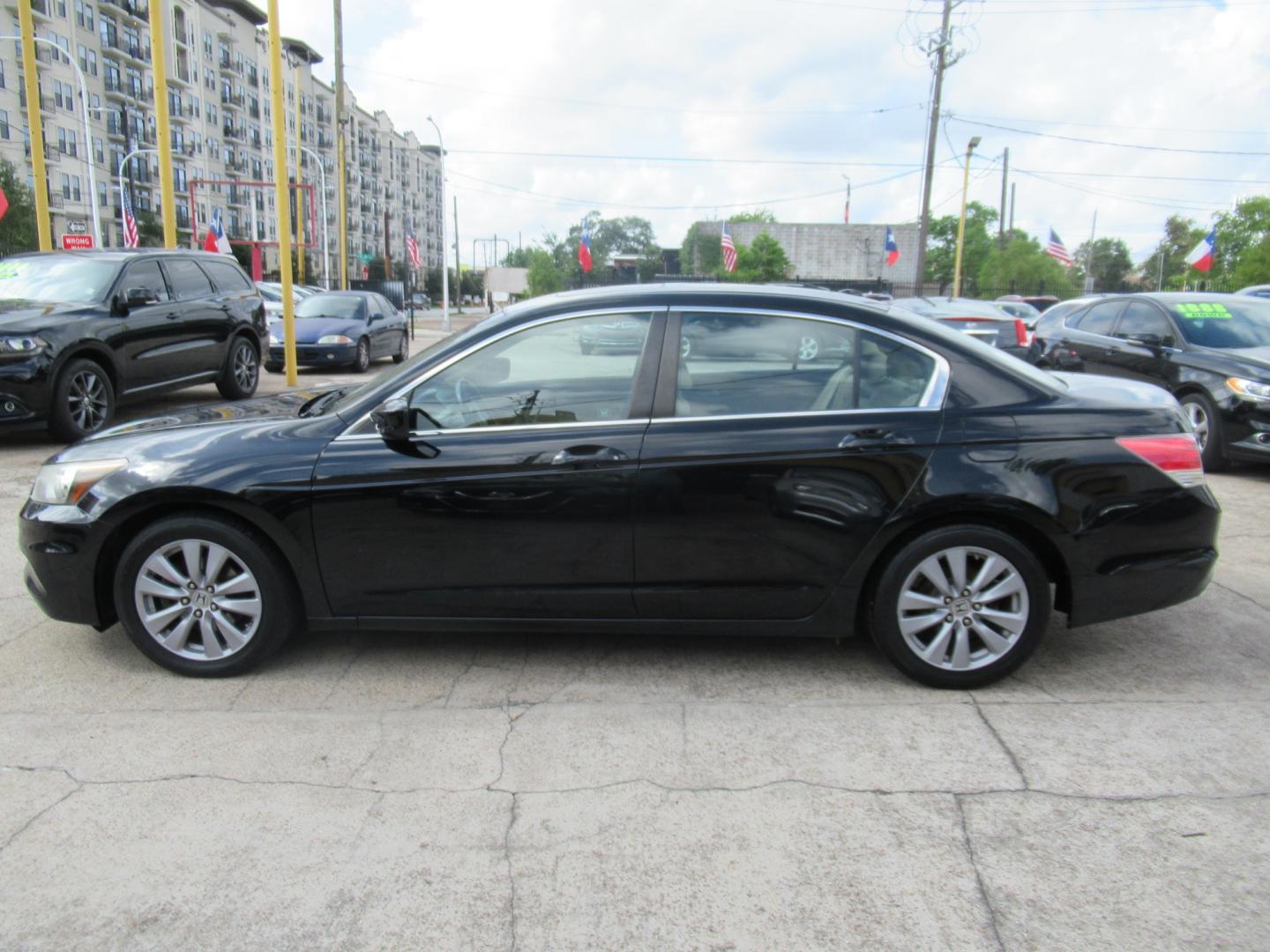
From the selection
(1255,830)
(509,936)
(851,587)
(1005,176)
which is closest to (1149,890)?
(1255,830)

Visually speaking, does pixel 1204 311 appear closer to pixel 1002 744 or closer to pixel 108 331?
pixel 1002 744

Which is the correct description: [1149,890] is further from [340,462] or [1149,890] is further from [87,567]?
[87,567]

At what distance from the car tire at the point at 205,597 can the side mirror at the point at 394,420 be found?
71 cm

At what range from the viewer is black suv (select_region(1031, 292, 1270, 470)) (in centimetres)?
799

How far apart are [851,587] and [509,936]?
1.95m

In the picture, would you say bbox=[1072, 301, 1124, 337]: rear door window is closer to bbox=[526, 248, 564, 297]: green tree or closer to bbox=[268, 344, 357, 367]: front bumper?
bbox=[268, 344, 357, 367]: front bumper

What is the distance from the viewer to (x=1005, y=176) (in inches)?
2283

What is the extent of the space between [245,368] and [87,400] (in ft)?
9.52

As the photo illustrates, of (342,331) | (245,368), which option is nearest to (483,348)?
(245,368)

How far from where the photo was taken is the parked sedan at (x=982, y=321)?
11.5 meters

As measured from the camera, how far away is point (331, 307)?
57.8 ft

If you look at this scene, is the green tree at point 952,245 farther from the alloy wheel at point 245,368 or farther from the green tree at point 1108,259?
the alloy wheel at point 245,368

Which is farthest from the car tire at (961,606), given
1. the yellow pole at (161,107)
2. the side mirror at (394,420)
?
the yellow pole at (161,107)

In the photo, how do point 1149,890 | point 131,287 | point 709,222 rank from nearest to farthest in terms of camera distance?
point 1149,890 < point 131,287 < point 709,222
